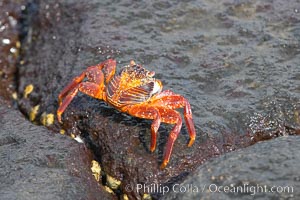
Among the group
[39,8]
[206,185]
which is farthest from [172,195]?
[39,8]

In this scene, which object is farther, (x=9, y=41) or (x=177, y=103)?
(x=9, y=41)

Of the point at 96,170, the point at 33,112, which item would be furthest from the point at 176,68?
the point at 33,112

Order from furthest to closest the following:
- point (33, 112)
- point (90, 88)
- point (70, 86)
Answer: point (33, 112) → point (70, 86) → point (90, 88)

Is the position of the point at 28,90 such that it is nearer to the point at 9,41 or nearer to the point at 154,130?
the point at 9,41

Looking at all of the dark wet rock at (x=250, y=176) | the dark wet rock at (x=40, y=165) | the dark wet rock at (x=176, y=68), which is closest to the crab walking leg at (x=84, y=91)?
the dark wet rock at (x=176, y=68)

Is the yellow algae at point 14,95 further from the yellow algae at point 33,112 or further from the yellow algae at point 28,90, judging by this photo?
the yellow algae at point 33,112

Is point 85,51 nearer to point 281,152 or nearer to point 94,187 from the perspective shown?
point 94,187

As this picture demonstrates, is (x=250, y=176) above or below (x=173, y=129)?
above
